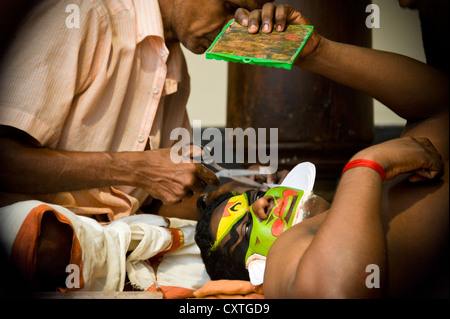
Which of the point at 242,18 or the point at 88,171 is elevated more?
the point at 242,18

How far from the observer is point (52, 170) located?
56.4 inches

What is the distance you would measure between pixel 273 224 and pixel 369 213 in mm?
470

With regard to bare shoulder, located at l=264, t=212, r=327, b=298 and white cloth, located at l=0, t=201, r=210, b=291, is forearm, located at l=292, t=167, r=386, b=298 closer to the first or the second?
bare shoulder, located at l=264, t=212, r=327, b=298

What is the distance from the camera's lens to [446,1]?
3.23ft

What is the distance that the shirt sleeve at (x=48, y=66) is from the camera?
138cm

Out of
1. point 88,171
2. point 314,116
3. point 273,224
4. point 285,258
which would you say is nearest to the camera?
point 285,258

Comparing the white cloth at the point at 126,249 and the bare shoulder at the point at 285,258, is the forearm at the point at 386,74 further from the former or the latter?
the white cloth at the point at 126,249

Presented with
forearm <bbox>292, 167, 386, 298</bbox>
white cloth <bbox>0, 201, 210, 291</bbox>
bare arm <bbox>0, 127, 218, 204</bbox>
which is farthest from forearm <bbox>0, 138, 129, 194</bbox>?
forearm <bbox>292, 167, 386, 298</bbox>

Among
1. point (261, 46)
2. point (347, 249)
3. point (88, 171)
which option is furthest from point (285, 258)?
point (88, 171)

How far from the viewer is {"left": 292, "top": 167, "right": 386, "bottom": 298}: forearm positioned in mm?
863

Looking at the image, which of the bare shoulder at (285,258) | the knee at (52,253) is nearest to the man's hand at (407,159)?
the bare shoulder at (285,258)

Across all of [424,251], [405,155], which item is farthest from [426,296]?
[405,155]

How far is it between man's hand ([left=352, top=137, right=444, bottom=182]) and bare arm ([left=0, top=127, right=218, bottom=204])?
2.15 ft

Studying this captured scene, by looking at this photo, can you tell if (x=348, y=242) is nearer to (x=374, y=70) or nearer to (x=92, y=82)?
(x=374, y=70)
